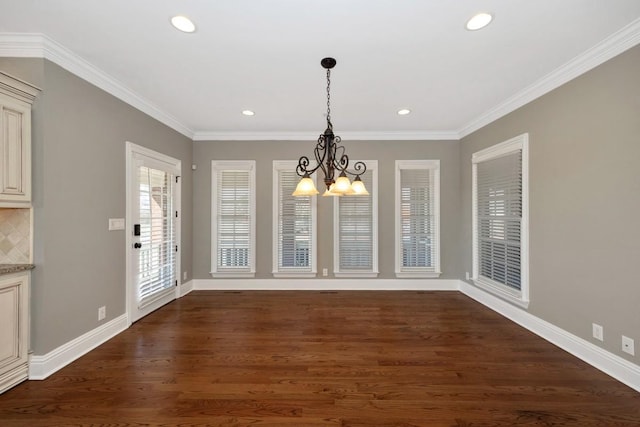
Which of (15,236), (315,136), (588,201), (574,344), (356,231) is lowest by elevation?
(574,344)

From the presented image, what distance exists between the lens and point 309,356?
259 cm

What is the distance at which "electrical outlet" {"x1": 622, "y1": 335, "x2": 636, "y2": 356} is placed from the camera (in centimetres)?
213

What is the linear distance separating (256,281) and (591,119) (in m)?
4.73

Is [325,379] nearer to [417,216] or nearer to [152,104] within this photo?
[417,216]

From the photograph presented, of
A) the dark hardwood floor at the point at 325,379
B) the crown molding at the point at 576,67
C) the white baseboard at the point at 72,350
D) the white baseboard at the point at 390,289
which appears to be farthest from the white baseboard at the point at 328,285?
the crown molding at the point at 576,67

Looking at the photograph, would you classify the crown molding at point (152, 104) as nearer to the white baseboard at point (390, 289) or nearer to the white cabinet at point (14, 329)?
the white cabinet at point (14, 329)

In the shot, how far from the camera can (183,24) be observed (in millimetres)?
2018

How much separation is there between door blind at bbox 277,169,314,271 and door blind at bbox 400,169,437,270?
5.46 ft

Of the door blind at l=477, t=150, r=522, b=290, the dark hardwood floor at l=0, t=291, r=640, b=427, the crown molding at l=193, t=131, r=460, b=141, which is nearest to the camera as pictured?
the dark hardwood floor at l=0, t=291, r=640, b=427

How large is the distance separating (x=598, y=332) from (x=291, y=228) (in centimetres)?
388

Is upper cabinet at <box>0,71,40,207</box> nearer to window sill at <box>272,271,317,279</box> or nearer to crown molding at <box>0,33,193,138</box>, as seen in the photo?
crown molding at <box>0,33,193,138</box>

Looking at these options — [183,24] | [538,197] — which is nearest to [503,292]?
[538,197]

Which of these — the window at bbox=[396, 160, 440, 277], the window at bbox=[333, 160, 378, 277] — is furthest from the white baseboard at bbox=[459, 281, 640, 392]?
the window at bbox=[333, 160, 378, 277]

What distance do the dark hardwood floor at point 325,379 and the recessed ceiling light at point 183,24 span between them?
9.14ft
